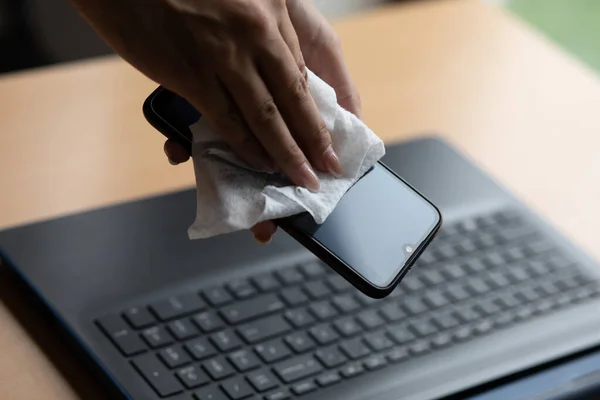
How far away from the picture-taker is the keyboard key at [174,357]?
687 mm

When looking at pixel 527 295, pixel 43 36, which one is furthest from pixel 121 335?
pixel 43 36

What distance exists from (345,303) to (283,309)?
2.0 inches

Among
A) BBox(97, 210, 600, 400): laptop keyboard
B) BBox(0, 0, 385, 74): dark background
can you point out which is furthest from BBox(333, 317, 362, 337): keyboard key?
BBox(0, 0, 385, 74): dark background

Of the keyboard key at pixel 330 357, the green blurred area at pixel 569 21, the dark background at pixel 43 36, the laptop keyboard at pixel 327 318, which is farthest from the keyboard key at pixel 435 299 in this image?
the green blurred area at pixel 569 21

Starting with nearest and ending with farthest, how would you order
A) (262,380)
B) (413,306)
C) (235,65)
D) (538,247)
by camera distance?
1. (235,65)
2. (262,380)
3. (413,306)
4. (538,247)

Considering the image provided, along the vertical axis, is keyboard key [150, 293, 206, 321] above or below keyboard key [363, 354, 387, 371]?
above

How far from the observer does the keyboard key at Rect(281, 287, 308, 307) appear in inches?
30.3

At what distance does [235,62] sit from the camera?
585mm

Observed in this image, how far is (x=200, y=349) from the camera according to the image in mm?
705

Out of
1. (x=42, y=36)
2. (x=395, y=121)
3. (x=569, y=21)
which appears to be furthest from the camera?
(x=569, y=21)

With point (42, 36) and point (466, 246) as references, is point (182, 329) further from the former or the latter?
point (42, 36)

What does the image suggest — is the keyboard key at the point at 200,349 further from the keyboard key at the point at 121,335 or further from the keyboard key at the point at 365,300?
the keyboard key at the point at 365,300

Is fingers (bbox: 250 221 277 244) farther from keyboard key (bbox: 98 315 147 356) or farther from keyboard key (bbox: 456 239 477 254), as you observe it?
keyboard key (bbox: 456 239 477 254)

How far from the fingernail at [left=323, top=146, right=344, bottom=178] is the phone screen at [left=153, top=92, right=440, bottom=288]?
0.03 m
